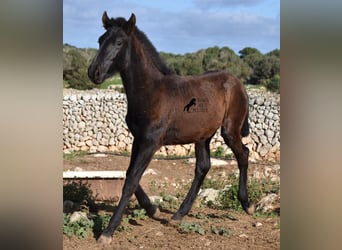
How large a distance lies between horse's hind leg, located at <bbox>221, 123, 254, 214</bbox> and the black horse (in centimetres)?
2

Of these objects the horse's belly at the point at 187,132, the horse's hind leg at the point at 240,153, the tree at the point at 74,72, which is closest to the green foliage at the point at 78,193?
the horse's belly at the point at 187,132

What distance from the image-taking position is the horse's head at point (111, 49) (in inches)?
120

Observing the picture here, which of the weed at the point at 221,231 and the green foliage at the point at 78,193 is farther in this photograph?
the green foliage at the point at 78,193

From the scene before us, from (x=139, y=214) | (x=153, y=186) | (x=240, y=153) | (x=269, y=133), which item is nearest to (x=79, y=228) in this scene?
(x=139, y=214)

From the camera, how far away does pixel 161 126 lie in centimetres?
343

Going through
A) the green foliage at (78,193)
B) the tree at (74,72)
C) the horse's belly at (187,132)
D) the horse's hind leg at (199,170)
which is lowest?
the green foliage at (78,193)

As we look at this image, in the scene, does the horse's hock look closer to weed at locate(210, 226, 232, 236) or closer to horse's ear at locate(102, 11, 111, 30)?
weed at locate(210, 226, 232, 236)

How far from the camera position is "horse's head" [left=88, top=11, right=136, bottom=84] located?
9.99ft

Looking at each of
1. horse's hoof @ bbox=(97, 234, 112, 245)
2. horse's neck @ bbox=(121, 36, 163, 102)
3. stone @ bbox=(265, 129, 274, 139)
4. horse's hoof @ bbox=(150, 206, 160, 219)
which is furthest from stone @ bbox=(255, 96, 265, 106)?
horse's hoof @ bbox=(97, 234, 112, 245)

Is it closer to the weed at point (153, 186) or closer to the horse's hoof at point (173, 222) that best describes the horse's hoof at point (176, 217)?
the horse's hoof at point (173, 222)

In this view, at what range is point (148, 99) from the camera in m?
3.40

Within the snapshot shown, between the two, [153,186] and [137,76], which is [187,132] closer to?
[137,76]
